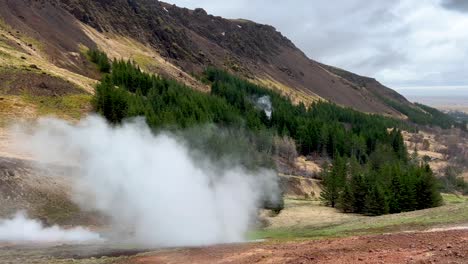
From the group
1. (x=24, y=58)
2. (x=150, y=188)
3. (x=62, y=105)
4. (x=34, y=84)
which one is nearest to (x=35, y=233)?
(x=150, y=188)

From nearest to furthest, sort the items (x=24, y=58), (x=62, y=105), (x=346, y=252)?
1. (x=346, y=252)
2. (x=62, y=105)
3. (x=24, y=58)

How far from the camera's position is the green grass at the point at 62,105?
245ft

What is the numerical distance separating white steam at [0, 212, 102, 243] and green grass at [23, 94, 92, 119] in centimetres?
3112

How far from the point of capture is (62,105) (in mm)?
77938

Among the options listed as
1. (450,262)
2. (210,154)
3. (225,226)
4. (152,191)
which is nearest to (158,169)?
(152,191)

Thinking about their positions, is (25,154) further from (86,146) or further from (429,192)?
(429,192)

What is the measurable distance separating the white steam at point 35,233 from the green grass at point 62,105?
31.1 metres

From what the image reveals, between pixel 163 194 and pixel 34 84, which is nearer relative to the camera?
pixel 163 194

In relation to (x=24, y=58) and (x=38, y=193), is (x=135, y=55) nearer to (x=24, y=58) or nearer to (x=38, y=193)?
(x=24, y=58)

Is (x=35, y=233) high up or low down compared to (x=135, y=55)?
down

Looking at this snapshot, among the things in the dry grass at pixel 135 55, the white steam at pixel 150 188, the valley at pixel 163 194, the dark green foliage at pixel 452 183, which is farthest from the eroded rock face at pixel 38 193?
the dry grass at pixel 135 55

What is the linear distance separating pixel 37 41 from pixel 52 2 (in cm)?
4925

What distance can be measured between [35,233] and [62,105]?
39088 mm

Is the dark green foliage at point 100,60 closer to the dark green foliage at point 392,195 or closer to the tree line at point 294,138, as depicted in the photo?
the tree line at point 294,138
